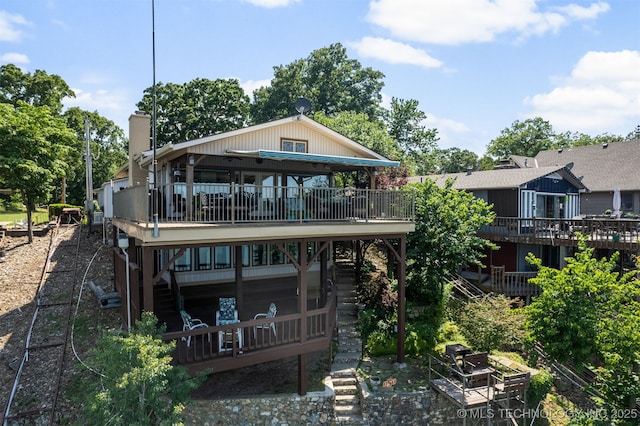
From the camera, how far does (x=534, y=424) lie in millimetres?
12242

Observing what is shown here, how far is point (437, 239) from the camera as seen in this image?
50.5 feet

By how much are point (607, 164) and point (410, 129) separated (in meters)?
22.9

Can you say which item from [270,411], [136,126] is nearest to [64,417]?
[270,411]

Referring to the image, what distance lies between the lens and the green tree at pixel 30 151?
62.9ft

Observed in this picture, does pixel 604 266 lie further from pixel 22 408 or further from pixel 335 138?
pixel 22 408

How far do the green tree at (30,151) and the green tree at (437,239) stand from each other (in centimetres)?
1865

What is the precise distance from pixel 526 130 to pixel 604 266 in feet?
188

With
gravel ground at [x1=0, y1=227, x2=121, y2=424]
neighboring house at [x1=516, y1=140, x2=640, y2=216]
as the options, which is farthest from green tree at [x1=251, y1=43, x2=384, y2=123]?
gravel ground at [x1=0, y1=227, x2=121, y2=424]

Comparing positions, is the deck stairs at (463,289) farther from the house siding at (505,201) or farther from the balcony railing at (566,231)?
the house siding at (505,201)

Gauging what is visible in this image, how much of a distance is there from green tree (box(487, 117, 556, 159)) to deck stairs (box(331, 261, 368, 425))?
54705 mm

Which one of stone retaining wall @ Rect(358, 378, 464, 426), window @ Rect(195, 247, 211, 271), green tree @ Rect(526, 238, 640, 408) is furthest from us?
window @ Rect(195, 247, 211, 271)

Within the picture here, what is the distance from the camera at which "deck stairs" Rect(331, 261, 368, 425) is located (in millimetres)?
11062

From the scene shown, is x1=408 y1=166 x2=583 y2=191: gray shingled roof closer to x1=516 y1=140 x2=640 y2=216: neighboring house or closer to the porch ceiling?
x1=516 y1=140 x2=640 y2=216: neighboring house

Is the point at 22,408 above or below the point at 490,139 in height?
below
